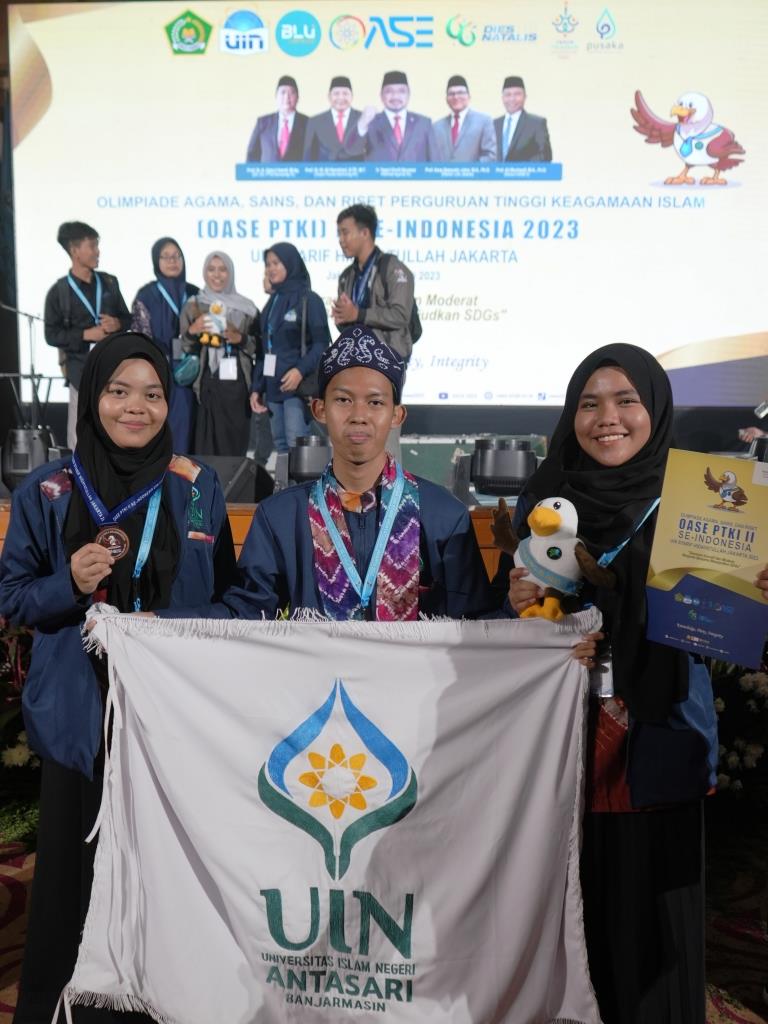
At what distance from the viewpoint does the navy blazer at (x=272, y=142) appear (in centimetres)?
560

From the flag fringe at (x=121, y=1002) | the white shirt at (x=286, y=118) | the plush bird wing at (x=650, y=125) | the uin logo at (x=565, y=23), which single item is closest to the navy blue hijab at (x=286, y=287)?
the white shirt at (x=286, y=118)

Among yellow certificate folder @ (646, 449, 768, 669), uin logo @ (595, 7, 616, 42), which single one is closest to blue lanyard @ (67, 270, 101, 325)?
uin logo @ (595, 7, 616, 42)

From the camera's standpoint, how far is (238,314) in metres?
5.44

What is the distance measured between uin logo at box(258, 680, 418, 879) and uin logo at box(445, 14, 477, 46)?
16.0ft

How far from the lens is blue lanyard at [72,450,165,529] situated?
72.0 inches

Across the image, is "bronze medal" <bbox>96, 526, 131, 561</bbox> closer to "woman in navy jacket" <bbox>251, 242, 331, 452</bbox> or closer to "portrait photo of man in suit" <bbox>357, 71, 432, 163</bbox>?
"woman in navy jacket" <bbox>251, 242, 331, 452</bbox>

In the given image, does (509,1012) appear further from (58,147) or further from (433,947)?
(58,147)

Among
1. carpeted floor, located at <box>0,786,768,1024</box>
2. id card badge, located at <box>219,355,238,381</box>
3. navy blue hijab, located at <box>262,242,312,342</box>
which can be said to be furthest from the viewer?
id card badge, located at <box>219,355,238,381</box>

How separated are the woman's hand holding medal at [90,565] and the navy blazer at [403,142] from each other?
4.46 m

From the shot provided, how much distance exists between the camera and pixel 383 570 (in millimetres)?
1838

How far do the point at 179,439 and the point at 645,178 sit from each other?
310 cm

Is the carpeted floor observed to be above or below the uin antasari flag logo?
below

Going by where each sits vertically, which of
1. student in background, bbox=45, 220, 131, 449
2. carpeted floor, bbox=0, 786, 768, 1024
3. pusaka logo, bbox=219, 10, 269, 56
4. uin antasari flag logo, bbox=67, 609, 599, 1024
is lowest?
carpeted floor, bbox=0, 786, 768, 1024

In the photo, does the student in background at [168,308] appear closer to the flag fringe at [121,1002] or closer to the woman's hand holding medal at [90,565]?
the woman's hand holding medal at [90,565]
